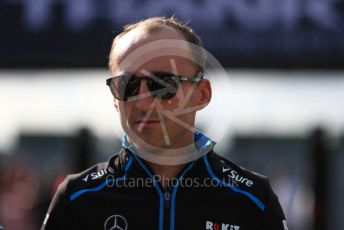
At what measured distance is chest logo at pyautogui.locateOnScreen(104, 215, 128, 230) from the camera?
11.4 feet

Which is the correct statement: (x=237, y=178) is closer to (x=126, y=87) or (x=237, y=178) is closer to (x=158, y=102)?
(x=158, y=102)

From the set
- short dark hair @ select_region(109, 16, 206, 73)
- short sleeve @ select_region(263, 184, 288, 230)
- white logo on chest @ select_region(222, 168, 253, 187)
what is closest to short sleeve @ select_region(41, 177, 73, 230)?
short dark hair @ select_region(109, 16, 206, 73)

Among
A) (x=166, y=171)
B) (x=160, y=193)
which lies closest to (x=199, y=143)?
(x=166, y=171)

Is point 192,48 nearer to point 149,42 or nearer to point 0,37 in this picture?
point 149,42

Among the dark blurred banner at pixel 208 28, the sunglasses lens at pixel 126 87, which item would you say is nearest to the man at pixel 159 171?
the sunglasses lens at pixel 126 87

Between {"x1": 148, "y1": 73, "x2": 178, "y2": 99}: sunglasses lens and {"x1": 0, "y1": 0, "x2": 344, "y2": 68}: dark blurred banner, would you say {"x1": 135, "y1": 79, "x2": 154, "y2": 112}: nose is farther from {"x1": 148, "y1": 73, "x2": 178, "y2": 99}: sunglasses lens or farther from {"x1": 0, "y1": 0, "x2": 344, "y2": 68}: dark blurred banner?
{"x1": 0, "y1": 0, "x2": 344, "y2": 68}: dark blurred banner

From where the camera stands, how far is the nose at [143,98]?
3.44 m

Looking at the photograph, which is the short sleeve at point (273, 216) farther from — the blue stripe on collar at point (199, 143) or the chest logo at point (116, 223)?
the chest logo at point (116, 223)

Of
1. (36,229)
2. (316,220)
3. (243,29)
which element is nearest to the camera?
(243,29)

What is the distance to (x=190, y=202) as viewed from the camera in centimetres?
351

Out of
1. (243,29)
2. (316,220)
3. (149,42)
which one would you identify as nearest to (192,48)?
(149,42)

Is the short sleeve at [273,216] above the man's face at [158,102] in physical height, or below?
below

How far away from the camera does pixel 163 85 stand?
11.3ft

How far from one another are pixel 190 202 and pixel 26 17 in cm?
475
